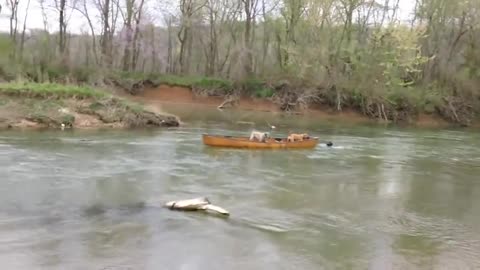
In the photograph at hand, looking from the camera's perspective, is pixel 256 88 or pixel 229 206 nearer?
pixel 229 206

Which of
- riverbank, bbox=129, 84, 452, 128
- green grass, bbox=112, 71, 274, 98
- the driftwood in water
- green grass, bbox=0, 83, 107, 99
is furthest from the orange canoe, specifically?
green grass, bbox=112, 71, 274, 98

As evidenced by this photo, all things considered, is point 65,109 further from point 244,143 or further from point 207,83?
point 207,83

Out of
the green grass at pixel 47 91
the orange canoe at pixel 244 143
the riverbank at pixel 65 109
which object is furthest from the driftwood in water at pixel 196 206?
the green grass at pixel 47 91

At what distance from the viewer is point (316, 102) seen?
4491 cm

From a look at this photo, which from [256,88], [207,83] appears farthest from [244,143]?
[207,83]

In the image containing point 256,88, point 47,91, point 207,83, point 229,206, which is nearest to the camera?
point 229,206

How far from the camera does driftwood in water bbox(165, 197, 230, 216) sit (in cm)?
1262

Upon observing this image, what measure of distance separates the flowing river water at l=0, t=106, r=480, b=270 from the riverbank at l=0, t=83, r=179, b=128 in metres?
1.56

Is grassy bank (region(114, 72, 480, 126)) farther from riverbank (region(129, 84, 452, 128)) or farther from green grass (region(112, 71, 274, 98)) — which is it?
riverbank (region(129, 84, 452, 128))

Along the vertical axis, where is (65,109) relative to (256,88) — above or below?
below

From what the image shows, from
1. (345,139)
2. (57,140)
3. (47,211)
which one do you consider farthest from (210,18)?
(47,211)

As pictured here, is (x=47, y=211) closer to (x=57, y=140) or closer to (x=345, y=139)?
(x=57, y=140)

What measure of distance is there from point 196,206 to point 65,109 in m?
15.9

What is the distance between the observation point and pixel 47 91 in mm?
26859
